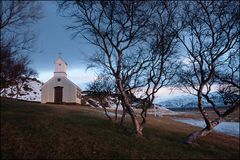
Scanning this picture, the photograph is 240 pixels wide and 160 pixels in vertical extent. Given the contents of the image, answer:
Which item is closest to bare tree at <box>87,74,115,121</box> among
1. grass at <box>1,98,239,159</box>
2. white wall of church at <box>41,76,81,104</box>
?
grass at <box>1,98,239,159</box>

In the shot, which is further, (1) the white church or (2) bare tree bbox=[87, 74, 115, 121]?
(1) the white church

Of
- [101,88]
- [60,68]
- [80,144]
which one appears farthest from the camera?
[60,68]

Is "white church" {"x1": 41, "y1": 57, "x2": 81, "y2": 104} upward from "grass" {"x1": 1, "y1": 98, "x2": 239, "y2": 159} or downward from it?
upward

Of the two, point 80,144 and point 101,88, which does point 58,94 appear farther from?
point 80,144

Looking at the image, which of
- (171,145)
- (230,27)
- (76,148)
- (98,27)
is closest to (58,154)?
(76,148)

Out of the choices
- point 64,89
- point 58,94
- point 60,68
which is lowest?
point 58,94

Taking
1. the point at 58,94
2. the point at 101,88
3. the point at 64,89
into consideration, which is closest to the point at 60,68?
the point at 64,89

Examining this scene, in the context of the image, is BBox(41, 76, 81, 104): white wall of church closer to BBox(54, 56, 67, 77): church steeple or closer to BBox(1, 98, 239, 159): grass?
BBox(54, 56, 67, 77): church steeple

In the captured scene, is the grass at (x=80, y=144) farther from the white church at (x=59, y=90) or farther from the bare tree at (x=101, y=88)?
the white church at (x=59, y=90)

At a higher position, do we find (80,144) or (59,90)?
(59,90)

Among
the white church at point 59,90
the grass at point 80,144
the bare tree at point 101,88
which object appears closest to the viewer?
the grass at point 80,144

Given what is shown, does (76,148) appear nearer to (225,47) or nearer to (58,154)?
(58,154)

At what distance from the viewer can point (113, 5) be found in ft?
56.8

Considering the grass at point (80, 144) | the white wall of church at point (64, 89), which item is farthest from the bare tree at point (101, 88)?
the white wall of church at point (64, 89)
